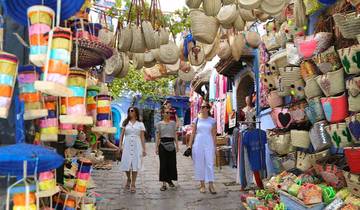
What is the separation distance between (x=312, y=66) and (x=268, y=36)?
1.94 m

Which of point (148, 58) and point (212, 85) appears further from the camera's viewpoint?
point (212, 85)

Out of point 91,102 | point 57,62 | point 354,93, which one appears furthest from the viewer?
point 354,93

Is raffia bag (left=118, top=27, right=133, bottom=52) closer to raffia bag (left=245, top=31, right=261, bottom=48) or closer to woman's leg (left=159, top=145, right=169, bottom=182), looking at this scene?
raffia bag (left=245, top=31, right=261, bottom=48)

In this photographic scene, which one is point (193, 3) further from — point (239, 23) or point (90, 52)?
point (90, 52)

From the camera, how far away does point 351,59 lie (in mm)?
4133

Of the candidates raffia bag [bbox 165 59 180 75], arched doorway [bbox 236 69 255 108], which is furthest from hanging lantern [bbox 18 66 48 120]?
arched doorway [bbox 236 69 255 108]

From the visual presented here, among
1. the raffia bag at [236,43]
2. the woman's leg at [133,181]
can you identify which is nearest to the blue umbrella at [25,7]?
the raffia bag at [236,43]

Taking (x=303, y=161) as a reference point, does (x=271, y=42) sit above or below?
above

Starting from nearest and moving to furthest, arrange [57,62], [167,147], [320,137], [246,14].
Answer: [57,62]
[320,137]
[246,14]
[167,147]

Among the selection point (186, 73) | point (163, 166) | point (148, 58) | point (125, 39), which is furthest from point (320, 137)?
point (163, 166)

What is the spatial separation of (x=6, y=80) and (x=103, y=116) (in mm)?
731

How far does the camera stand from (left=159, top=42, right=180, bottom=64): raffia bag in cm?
634

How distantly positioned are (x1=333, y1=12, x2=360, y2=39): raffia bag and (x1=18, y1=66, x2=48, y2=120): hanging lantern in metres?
3.08

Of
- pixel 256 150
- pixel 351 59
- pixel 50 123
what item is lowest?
pixel 256 150
